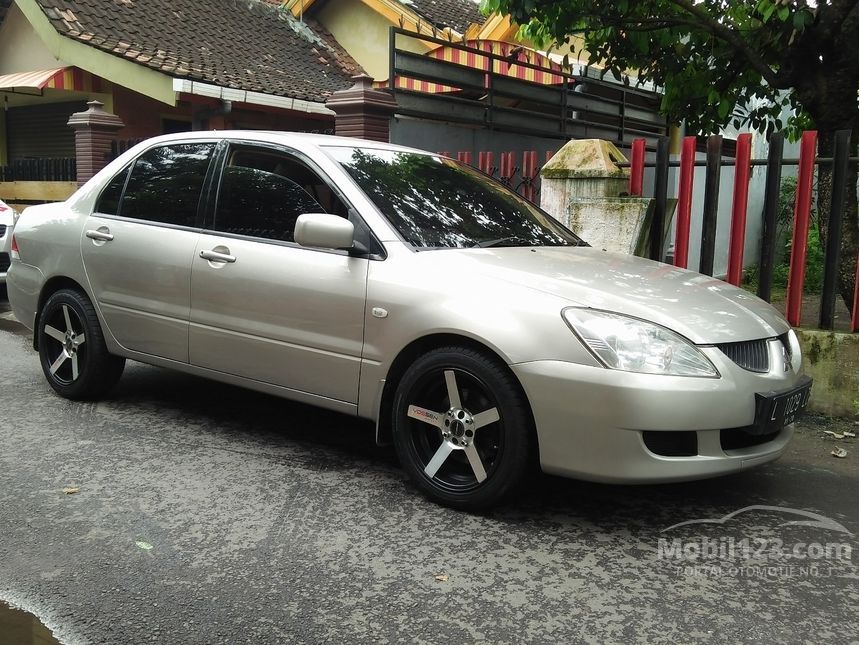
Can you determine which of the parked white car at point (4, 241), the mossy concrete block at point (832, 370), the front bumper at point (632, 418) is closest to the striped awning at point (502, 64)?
the parked white car at point (4, 241)

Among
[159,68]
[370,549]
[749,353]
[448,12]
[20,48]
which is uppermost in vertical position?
[448,12]

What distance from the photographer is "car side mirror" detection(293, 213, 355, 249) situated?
3.88 m

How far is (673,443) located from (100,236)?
11.6ft

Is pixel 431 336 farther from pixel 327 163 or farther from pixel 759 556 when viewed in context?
pixel 759 556

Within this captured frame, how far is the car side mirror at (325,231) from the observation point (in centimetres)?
388

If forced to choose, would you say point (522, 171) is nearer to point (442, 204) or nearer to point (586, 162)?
point (586, 162)

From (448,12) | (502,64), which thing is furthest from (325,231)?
(448,12)

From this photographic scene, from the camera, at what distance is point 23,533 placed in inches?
135

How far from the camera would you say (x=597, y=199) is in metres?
6.37

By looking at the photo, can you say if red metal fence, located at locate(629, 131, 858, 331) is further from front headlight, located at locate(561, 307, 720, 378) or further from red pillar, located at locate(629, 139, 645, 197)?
front headlight, located at locate(561, 307, 720, 378)

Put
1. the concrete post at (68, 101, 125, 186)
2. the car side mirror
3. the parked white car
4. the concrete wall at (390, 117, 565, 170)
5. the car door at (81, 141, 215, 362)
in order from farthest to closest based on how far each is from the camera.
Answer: the concrete post at (68, 101, 125, 186) → the parked white car → the concrete wall at (390, 117, 565, 170) → the car door at (81, 141, 215, 362) → the car side mirror

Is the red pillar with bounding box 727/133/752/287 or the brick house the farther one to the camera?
the brick house

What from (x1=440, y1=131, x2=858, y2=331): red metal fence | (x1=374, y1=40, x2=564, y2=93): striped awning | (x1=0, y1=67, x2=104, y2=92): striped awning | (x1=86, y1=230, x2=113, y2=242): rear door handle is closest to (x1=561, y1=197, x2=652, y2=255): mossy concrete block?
(x1=440, y1=131, x2=858, y2=331): red metal fence

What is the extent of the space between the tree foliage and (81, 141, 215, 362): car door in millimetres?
3146
